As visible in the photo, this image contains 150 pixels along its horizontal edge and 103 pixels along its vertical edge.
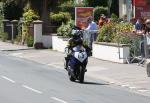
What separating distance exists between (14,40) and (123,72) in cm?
2251

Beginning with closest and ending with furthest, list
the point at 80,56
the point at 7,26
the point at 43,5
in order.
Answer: the point at 80,56
the point at 43,5
the point at 7,26

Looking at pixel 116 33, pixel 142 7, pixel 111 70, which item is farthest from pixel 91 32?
pixel 111 70

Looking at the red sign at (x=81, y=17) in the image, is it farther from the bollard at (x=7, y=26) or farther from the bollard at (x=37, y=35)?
the bollard at (x=7, y=26)

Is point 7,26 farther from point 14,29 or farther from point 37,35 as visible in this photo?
point 37,35

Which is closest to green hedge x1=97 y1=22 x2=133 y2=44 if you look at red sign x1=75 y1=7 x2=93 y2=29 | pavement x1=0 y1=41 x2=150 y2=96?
pavement x1=0 y1=41 x2=150 y2=96

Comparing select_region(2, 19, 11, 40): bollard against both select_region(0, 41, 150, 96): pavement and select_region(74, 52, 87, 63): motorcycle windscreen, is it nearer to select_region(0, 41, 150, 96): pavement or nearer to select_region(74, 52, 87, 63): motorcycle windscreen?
select_region(0, 41, 150, 96): pavement

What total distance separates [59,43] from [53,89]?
16326mm

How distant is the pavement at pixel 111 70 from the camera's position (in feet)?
60.7

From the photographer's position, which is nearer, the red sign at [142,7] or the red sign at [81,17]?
the red sign at [142,7]

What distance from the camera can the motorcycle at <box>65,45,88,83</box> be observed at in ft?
62.5

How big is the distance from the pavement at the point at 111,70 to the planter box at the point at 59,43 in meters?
0.49

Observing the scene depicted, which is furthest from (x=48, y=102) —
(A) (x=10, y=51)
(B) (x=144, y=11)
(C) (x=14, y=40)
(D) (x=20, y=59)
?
(C) (x=14, y=40)

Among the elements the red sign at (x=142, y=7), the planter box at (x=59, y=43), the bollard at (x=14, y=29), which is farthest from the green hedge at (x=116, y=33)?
the bollard at (x=14, y=29)

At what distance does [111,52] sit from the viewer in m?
26.2
